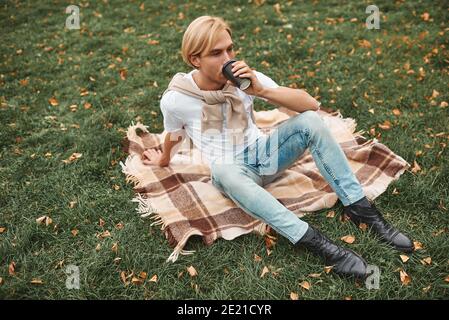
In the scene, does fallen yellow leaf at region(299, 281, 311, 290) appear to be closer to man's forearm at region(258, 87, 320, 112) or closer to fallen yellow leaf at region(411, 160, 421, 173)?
man's forearm at region(258, 87, 320, 112)

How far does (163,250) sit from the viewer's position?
108 inches

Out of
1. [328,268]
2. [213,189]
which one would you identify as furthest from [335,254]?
[213,189]

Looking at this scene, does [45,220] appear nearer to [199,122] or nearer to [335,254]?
[199,122]

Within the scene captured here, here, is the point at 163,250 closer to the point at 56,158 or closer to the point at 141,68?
the point at 56,158

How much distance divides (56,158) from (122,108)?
104 cm

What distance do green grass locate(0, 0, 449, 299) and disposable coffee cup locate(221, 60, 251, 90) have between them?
42.1 inches

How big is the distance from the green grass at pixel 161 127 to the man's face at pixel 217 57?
1171 mm

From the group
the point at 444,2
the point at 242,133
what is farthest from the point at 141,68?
the point at 444,2

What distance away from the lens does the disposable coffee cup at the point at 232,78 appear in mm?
2482

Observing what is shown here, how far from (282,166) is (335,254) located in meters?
0.74

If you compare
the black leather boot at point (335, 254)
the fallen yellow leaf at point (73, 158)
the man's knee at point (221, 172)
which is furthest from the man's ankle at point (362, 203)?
the fallen yellow leaf at point (73, 158)

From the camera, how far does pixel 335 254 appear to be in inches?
96.2

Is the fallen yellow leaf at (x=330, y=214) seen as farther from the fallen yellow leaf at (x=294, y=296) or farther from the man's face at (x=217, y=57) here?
the man's face at (x=217, y=57)
